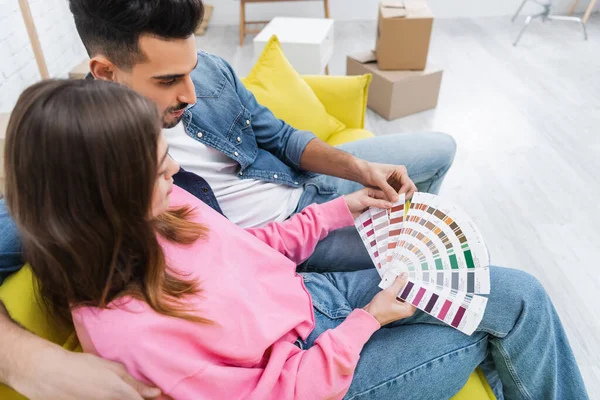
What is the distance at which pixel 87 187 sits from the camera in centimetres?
57

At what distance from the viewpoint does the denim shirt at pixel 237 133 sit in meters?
1.18

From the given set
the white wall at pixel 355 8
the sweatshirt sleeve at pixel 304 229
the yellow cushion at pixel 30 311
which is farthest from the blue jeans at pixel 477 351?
the white wall at pixel 355 8

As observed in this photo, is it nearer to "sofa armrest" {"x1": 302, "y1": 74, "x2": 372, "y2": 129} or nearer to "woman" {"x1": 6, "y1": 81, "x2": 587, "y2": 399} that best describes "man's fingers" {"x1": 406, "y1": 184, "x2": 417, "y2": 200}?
"woman" {"x1": 6, "y1": 81, "x2": 587, "y2": 399}

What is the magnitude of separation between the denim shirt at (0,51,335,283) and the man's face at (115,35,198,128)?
0.18 meters

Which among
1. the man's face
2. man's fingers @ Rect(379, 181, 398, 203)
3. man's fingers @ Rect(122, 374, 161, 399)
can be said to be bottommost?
man's fingers @ Rect(379, 181, 398, 203)

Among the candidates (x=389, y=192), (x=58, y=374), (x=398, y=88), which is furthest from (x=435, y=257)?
(x=398, y=88)

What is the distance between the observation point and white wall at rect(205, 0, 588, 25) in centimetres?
449

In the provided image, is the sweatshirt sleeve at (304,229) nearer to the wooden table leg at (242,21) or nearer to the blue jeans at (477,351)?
the blue jeans at (477,351)

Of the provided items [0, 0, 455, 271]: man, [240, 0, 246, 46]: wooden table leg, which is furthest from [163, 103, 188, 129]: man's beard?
[240, 0, 246, 46]: wooden table leg

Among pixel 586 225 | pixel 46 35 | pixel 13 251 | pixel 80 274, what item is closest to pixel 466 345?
pixel 80 274

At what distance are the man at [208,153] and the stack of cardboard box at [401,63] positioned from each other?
4.29 ft

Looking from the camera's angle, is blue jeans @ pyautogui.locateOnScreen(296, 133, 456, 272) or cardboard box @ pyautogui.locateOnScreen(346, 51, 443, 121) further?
cardboard box @ pyautogui.locateOnScreen(346, 51, 443, 121)

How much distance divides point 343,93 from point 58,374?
5.13ft

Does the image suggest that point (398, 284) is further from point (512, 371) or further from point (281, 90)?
point (281, 90)
